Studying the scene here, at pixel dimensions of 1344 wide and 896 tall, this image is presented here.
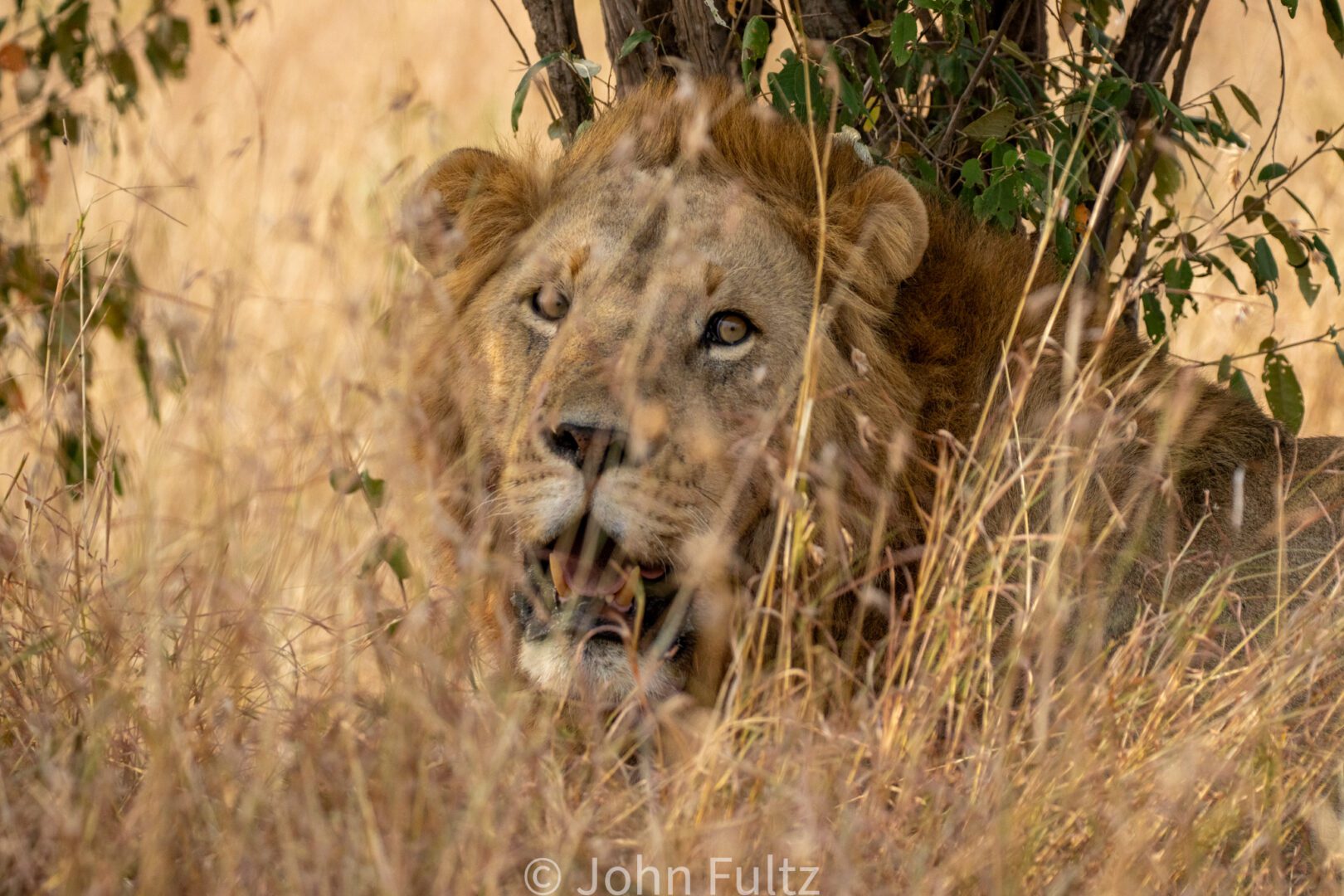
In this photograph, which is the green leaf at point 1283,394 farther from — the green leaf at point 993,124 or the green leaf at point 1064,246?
the green leaf at point 993,124

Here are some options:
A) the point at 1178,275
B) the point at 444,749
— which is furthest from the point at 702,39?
the point at 444,749

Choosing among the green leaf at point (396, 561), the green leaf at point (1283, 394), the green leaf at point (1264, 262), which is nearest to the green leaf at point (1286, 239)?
the green leaf at point (1264, 262)

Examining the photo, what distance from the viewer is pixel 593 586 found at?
3.38 m

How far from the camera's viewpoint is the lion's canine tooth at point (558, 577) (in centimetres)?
336

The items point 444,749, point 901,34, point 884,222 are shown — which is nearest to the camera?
point 444,749

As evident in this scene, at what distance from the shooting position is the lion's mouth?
10.8 ft

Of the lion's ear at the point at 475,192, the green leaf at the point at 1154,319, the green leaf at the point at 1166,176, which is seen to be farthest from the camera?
the green leaf at the point at 1166,176

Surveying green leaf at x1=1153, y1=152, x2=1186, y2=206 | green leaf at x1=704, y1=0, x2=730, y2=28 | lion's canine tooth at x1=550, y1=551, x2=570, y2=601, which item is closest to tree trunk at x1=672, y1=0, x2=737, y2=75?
green leaf at x1=704, y1=0, x2=730, y2=28

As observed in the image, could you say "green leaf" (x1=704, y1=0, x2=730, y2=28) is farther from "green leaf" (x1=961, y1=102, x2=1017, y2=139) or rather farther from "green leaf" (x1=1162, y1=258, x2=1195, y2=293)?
"green leaf" (x1=1162, y1=258, x2=1195, y2=293)

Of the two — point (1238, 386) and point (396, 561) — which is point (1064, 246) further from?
point (396, 561)

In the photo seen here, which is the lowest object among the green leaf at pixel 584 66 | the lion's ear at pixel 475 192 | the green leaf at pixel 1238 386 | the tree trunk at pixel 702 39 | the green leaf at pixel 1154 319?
the green leaf at pixel 1238 386

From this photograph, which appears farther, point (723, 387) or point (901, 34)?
point (901, 34)

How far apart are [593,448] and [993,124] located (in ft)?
5.49

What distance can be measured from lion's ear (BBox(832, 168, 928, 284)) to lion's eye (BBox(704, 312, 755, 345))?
34 centimetres
